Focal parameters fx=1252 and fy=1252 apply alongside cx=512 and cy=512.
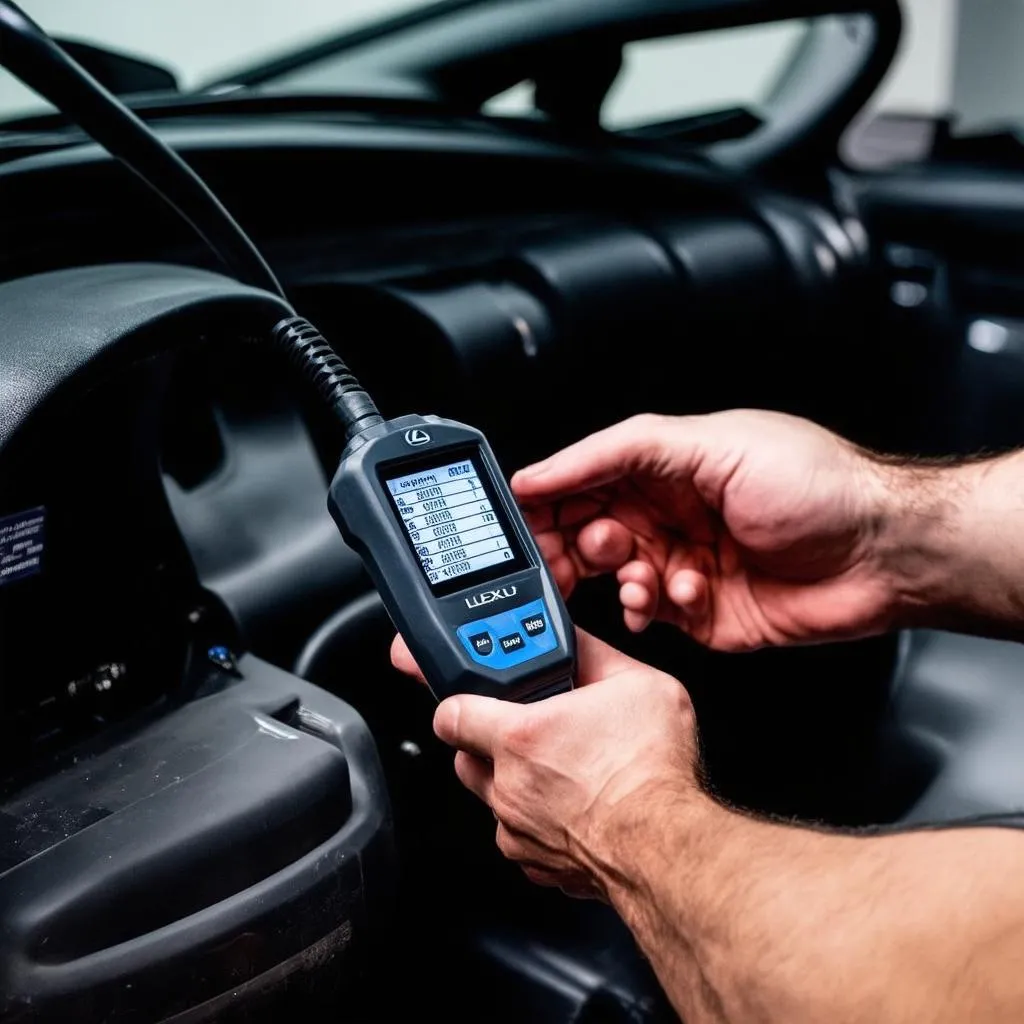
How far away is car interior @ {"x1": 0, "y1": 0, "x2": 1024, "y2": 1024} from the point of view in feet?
1.82

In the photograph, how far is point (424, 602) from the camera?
0.58 metres

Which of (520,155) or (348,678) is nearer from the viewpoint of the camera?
(348,678)

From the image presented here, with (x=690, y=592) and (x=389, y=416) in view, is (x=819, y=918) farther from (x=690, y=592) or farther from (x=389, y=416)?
(x=389, y=416)

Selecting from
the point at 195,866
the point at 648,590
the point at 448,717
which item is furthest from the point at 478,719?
the point at 648,590

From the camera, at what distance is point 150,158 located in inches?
25.7

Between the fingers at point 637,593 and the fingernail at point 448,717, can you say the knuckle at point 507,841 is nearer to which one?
the fingernail at point 448,717

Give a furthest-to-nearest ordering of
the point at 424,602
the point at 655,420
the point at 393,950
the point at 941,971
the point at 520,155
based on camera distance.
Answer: the point at 520,155
the point at 393,950
the point at 655,420
the point at 424,602
the point at 941,971

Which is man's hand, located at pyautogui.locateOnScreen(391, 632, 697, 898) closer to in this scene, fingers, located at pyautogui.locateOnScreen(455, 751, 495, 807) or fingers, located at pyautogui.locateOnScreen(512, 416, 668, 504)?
fingers, located at pyautogui.locateOnScreen(455, 751, 495, 807)

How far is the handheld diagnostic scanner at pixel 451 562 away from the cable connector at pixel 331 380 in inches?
0.4

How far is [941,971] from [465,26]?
923 mm

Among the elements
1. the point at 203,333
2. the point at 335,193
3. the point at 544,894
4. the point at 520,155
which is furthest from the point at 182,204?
the point at 544,894

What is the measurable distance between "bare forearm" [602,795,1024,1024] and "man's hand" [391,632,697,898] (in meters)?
0.02

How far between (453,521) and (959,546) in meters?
0.37

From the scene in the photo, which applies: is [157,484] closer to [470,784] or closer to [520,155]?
[470,784]
